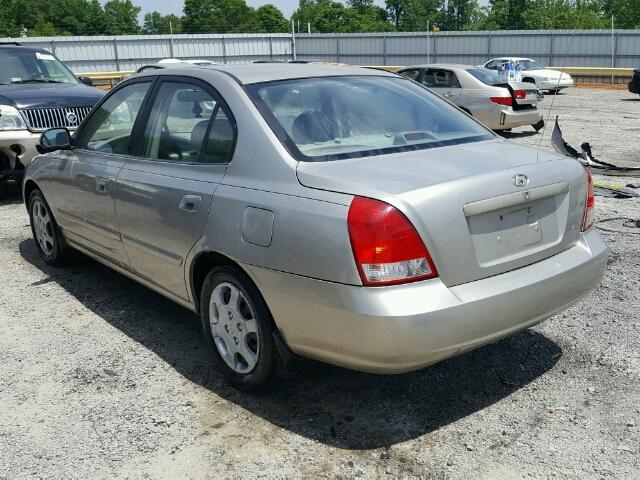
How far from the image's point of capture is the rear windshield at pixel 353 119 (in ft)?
11.8

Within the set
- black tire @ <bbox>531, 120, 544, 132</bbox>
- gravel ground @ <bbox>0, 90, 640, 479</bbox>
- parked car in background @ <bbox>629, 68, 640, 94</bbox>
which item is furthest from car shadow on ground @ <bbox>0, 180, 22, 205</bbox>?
parked car in background @ <bbox>629, 68, 640, 94</bbox>

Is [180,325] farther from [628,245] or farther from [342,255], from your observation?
[628,245]

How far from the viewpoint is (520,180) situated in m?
3.29

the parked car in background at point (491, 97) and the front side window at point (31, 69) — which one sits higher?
the front side window at point (31, 69)

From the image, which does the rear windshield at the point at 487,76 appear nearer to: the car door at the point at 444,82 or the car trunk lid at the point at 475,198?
the car door at the point at 444,82

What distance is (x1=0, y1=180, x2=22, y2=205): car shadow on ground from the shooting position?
9164 mm

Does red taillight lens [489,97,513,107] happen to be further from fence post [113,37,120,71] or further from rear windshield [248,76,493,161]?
fence post [113,37,120,71]

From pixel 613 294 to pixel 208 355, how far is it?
2829 mm

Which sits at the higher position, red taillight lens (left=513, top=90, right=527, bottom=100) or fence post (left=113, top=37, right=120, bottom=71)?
fence post (left=113, top=37, right=120, bottom=71)

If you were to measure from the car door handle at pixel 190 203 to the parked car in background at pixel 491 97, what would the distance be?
37.7 feet

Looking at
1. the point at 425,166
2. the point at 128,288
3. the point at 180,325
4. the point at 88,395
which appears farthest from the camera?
the point at 128,288

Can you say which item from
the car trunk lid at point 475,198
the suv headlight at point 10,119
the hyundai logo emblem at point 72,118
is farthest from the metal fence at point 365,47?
the car trunk lid at point 475,198

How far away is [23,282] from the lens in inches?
229

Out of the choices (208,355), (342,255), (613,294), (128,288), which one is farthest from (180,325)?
(613,294)
